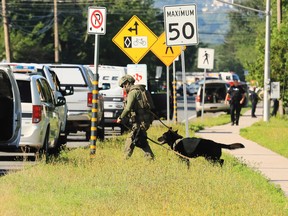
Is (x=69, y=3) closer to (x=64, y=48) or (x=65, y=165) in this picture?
(x=64, y=48)

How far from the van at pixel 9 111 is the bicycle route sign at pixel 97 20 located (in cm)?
311

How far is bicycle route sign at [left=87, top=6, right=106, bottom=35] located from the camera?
2039cm

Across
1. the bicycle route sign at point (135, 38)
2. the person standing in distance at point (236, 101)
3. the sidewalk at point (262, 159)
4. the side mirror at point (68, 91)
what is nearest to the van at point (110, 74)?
the sidewalk at point (262, 159)

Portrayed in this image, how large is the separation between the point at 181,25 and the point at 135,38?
5.79 meters

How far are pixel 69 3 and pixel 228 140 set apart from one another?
5939cm

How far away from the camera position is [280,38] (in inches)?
1934

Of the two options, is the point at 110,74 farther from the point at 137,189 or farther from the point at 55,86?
the point at 137,189

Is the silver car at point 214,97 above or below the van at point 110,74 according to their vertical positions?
below

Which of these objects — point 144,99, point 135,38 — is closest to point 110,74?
point 135,38

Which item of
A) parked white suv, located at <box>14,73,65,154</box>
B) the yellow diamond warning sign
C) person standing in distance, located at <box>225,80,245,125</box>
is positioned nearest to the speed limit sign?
parked white suv, located at <box>14,73,65,154</box>

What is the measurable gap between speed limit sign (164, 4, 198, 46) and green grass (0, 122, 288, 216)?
8.48 ft

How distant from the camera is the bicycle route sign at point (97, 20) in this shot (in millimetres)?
20391

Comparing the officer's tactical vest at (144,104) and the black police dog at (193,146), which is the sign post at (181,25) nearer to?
the officer's tactical vest at (144,104)

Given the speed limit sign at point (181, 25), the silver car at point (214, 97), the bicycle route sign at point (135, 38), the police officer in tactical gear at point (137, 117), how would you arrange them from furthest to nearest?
1. the silver car at point (214, 97)
2. the bicycle route sign at point (135, 38)
3. the speed limit sign at point (181, 25)
4. the police officer in tactical gear at point (137, 117)
